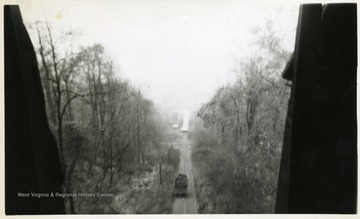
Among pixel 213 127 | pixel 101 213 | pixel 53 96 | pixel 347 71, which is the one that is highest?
pixel 347 71

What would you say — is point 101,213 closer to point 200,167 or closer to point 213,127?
point 200,167

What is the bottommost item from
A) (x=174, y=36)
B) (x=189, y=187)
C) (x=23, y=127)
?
(x=189, y=187)

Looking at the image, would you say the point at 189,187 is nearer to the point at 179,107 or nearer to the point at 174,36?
the point at 179,107

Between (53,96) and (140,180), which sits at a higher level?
(53,96)

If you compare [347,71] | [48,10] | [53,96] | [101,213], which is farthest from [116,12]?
[347,71]

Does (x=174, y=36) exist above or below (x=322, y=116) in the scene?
above

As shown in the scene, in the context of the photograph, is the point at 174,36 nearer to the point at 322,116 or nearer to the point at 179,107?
the point at 179,107

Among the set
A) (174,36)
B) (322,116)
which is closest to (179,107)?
(174,36)

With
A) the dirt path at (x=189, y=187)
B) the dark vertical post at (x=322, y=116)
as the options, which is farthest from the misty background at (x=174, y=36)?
the dirt path at (x=189, y=187)

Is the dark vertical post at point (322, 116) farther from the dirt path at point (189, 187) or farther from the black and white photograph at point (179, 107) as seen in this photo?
the dirt path at point (189, 187)
